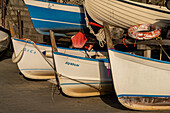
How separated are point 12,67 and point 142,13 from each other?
7942mm

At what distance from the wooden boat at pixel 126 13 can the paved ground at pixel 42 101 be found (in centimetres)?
320

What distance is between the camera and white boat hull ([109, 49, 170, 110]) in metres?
5.60

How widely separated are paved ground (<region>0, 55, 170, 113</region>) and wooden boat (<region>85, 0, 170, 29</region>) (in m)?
3.20

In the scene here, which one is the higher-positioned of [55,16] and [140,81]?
→ [55,16]

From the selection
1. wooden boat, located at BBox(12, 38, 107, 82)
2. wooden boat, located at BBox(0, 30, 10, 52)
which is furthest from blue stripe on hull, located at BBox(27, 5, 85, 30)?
wooden boat, located at BBox(0, 30, 10, 52)

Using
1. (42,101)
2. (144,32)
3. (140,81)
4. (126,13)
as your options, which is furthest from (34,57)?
(140,81)

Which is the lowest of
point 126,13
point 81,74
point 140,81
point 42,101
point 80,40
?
point 42,101

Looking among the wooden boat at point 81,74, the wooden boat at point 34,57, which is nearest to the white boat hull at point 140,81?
the wooden boat at point 81,74

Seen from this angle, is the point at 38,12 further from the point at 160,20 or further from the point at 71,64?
the point at 160,20

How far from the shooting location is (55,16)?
962cm

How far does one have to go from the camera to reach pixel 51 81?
9.52m

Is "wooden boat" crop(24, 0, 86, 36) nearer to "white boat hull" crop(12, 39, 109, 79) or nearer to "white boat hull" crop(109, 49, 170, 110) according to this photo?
"white boat hull" crop(12, 39, 109, 79)

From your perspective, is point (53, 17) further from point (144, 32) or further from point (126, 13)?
point (144, 32)

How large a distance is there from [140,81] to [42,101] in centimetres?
334
